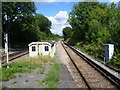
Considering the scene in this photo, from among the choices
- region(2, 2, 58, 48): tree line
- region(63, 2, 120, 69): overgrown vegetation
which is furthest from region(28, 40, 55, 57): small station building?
region(2, 2, 58, 48): tree line

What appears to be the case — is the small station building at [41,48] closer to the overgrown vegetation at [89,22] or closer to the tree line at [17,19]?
the overgrown vegetation at [89,22]

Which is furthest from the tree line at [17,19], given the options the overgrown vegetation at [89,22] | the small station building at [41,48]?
the small station building at [41,48]

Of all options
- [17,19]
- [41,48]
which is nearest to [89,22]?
[17,19]

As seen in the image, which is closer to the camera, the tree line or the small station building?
the small station building

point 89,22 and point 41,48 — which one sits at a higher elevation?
point 89,22

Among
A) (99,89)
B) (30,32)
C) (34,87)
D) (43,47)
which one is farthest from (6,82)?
(30,32)

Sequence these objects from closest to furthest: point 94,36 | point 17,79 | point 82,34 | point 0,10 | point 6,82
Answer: point 6,82, point 17,79, point 94,36, point 0,10, point 82,34

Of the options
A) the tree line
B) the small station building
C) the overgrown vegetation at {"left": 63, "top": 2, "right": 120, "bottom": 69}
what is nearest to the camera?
the small station building

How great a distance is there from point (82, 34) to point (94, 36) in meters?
13.7

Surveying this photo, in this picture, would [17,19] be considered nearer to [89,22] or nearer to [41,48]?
[89,22]

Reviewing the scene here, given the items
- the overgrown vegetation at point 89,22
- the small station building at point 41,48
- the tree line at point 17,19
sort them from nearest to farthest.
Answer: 1. the small station building at point 41,48
2. the overgrown vegetation at point 89,22
3. the tree line at point 17,19

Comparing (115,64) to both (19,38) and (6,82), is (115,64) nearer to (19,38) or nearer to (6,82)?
(6,82)

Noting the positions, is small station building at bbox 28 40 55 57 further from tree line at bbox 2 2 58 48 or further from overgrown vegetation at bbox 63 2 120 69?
tree line at bbox 2 2 58 48

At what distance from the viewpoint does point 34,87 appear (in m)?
6.50
